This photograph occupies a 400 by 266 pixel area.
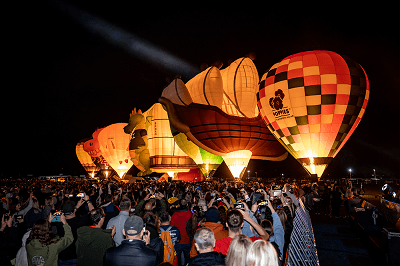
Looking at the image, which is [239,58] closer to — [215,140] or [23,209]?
[215,140]

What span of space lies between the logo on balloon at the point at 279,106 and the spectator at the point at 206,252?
1396 centimetres

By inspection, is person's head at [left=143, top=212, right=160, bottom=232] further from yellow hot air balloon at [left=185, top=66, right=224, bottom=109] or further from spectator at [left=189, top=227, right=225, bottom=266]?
yellow hot air balloon at [left=185, top=66, right=224, bottom=109]

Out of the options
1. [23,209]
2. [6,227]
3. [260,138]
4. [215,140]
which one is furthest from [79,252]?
[260,138]

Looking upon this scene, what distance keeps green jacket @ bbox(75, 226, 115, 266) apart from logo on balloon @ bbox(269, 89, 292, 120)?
538 inches

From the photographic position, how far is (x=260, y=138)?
69.4 feet

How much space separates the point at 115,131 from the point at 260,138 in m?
20.6

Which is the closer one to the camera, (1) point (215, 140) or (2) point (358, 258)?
(2) point (358, 258)

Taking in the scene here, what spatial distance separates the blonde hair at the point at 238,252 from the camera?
2072 mm

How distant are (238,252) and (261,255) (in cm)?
19

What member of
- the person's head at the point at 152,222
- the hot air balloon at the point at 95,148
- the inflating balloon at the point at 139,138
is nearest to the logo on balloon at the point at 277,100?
the person's head at the point at 152,222

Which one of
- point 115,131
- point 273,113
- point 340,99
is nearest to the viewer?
point 340,99

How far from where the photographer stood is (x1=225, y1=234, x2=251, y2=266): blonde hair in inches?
81.6

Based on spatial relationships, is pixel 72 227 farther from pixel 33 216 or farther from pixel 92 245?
pixel 33 216

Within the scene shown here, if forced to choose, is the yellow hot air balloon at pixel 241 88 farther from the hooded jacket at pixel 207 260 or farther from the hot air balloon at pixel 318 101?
the hooded jacket at pixel 207 260
